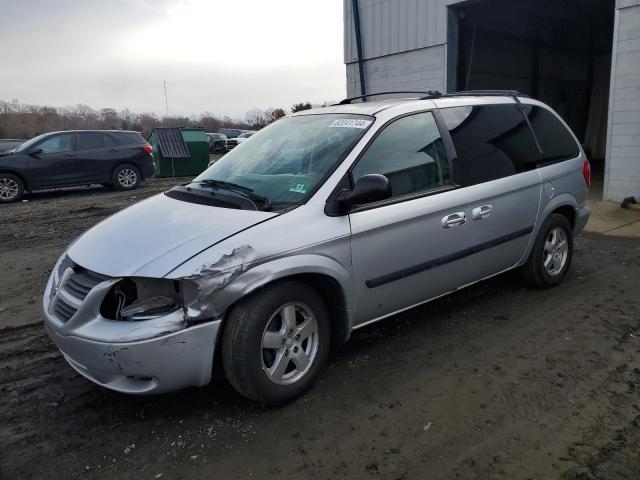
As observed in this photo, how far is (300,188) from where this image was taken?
124 inches

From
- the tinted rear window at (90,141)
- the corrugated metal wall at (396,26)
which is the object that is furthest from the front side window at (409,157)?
the tinted rear window at (90,141)

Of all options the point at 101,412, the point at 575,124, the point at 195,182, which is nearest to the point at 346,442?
the point at 101,412

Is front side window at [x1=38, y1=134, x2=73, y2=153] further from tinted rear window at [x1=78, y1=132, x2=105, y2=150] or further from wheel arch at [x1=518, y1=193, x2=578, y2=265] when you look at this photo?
wheel arch at [x1=518, y1=193, x2=578, y2=265]

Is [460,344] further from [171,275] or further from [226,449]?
[171,275]

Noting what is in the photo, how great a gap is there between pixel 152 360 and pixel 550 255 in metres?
3.66

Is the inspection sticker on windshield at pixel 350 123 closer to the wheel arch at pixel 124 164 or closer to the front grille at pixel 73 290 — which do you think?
the front grille at pixel 73 290

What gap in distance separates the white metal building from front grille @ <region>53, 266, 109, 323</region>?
857 centimetres

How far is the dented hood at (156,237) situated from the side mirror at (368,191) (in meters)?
0.47

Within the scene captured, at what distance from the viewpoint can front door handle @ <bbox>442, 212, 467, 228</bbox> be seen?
355 centimetres

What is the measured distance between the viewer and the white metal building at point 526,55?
8430 mm

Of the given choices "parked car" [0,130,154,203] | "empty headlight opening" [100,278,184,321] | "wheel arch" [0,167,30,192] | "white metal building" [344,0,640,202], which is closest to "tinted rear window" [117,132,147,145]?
"parked car" [0,130,154,203]

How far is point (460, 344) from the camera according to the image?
3.67 metres

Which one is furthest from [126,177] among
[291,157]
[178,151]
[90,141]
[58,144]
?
[291,157]

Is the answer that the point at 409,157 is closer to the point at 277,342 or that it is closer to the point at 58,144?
the point at 277,342
